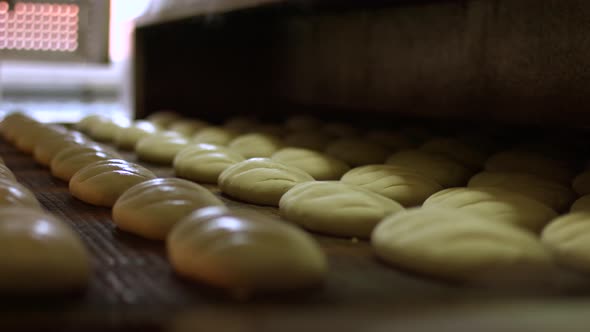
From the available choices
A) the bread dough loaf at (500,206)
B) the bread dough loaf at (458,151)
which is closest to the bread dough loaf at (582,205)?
the bread dough loaf at (500,206)

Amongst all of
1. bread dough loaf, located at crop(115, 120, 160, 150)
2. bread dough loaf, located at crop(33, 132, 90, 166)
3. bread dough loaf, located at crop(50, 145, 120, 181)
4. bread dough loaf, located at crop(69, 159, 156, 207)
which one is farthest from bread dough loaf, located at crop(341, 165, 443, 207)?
bread dough loaf, located at crop(115, 120, 160, 150)

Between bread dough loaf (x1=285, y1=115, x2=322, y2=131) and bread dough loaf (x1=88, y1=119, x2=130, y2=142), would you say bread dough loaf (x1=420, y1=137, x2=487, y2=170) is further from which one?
bread dough loaf (x1=88, y1=119, x2=130, y2=142)

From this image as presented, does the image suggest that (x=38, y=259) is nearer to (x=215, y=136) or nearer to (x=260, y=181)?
(x=260, y=181)

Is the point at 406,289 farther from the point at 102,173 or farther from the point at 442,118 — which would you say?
the point at 442,118

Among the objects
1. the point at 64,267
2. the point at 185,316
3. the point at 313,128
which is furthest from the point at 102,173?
the point at 313,128

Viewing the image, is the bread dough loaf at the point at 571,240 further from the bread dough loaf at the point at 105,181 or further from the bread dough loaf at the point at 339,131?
the bread dough loaf at the point at 339,131

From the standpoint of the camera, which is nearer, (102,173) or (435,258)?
(435,258)
